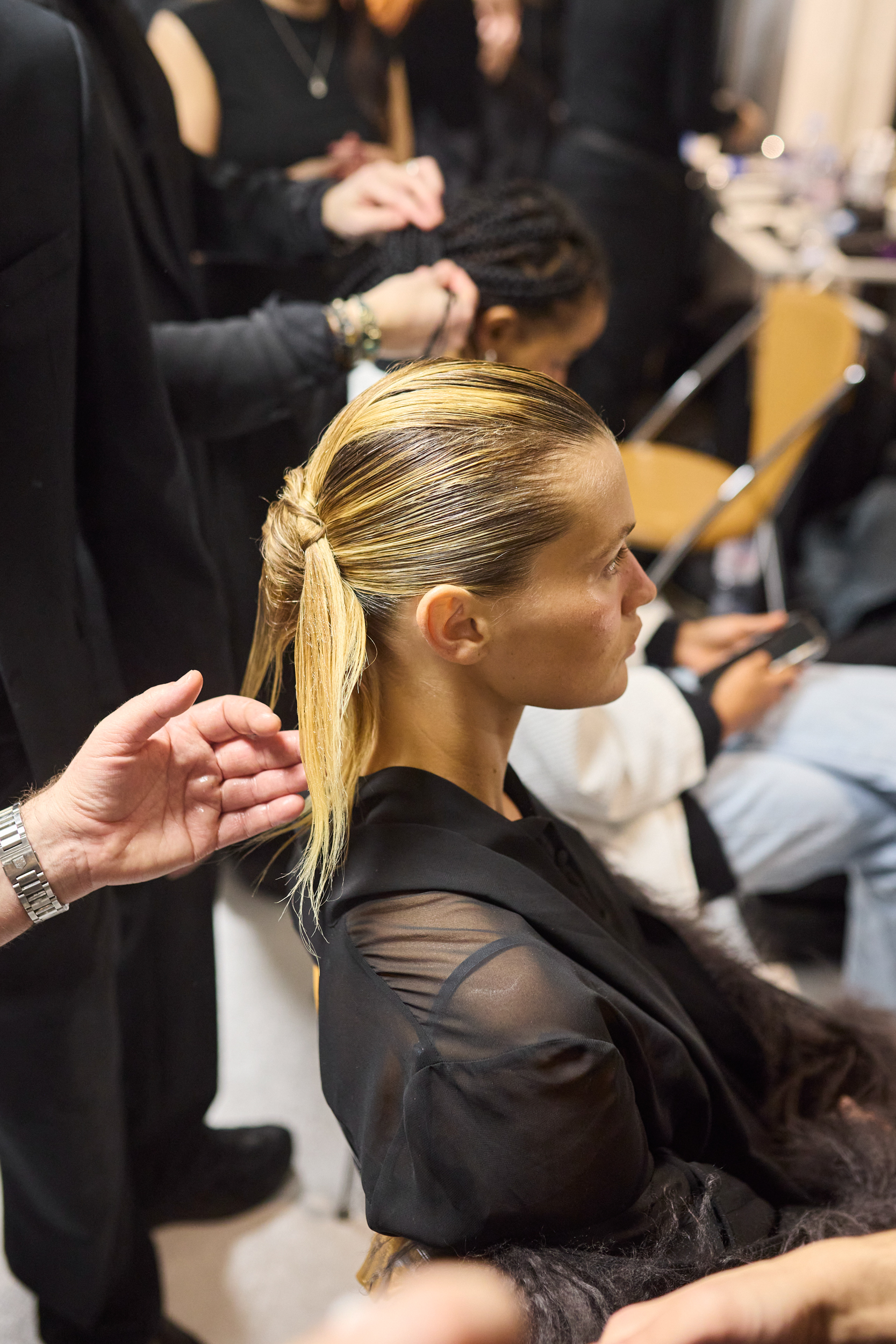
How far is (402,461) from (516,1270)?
1.71 feet

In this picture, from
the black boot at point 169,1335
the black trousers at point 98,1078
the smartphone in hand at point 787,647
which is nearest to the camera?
the black trousers at point 98,1078

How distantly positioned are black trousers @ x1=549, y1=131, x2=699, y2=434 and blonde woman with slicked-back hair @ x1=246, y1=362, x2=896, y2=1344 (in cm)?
220

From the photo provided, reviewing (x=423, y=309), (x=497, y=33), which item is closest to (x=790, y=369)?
(x=423, y=309)

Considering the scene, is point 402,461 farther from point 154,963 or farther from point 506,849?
point 154,963

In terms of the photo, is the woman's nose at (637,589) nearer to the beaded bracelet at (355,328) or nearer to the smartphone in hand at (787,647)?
the beaded bracelet at (355,328)

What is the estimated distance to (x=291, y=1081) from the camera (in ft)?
4.98

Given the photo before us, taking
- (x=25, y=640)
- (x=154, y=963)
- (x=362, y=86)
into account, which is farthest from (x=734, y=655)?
(x=362, y=86)

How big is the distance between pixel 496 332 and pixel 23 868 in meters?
0.79

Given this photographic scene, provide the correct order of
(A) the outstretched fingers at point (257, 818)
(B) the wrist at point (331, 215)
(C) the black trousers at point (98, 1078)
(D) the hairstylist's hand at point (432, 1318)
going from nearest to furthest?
1. (D) the hairstylist's hand at point (432, 1318)
2. (A) the outstretched fingers at point (257, 818)
3. (C) the black trousers at point (98, 1078)
4. (B) the wrist at point (331, 215)

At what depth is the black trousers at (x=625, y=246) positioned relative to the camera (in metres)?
2.87

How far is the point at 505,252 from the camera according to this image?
3.90 feet

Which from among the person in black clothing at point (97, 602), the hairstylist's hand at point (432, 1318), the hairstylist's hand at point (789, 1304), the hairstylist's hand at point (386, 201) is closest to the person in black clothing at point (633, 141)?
the hairstylist's hand at point (386, 201)

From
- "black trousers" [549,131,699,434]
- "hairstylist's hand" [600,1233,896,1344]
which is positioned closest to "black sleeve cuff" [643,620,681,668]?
"hairstylist's hand" [600,1233,896,1344]

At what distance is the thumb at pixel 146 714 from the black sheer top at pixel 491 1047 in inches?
6.6
